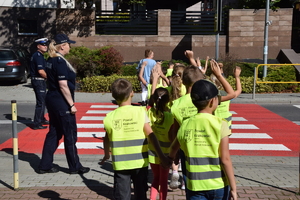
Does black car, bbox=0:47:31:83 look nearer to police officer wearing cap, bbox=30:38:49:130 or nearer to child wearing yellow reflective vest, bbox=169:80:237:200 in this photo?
police officer wearing cap, bbox=30:38:49:130

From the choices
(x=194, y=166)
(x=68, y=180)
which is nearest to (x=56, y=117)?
(x=68, y=180)

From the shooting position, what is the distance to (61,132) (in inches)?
253

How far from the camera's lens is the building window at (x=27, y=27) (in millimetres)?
23266

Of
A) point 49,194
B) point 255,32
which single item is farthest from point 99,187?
point 255,32

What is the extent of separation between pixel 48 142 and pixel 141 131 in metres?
2.78

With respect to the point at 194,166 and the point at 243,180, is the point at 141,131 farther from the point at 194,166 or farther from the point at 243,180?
the point at 243,180

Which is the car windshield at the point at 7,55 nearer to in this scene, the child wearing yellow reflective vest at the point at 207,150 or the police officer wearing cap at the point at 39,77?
the police officer wearing cap at the point at 39,77

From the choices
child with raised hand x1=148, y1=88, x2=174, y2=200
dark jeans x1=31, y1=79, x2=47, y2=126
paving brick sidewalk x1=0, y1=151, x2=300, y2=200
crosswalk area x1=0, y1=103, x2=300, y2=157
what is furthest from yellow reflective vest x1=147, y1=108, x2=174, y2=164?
dark jeans x1=31, y1=79, x2=47, y2=126

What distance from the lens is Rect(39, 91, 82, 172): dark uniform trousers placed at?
611cm

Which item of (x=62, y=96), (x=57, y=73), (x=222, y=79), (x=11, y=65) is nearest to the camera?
(x=222, y=79)

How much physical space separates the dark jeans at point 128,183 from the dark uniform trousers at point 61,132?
2217 millimetres

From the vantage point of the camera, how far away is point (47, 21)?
2317 centimetres

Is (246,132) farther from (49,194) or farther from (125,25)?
(125,25)

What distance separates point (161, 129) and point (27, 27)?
66.4 feet
